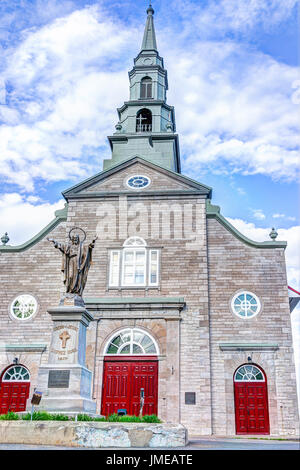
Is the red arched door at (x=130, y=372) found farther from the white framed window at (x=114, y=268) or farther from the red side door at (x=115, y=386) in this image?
the white framed window at (x=114, y=268)

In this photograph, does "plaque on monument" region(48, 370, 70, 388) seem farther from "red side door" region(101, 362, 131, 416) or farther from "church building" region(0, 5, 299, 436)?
"red side door" region(101, 362, 131, 416)

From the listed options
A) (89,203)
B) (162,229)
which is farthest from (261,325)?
→ (89,203)

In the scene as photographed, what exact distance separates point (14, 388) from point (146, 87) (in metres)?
19.4

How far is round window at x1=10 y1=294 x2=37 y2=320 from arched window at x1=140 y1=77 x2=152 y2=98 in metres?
14.8

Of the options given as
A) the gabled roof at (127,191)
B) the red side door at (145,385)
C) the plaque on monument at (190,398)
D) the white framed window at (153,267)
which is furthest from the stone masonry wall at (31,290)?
the plaque on monument at (190,398)

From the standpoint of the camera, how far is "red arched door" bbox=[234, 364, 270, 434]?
1941 cm

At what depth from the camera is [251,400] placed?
65.0 feet

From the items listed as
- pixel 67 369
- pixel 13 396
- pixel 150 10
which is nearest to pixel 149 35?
pixel 150 10

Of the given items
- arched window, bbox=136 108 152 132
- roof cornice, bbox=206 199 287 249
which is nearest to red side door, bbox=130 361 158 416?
roof cornice, bbox=206 199 287 249

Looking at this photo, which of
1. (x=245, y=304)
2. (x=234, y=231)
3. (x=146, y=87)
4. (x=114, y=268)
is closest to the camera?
(x=245, y=304)

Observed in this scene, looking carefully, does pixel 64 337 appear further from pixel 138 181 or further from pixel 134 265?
pixel 138 181

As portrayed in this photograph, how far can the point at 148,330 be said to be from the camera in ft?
68.4

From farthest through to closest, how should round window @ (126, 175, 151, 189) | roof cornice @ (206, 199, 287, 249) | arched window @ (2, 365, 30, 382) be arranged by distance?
round window @ (126, 175, 151, 189) < roof cornice @ (206, 199, 287, 249) < arched window @ (2, 365, 30, 382)

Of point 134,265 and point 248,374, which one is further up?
point 134,265
